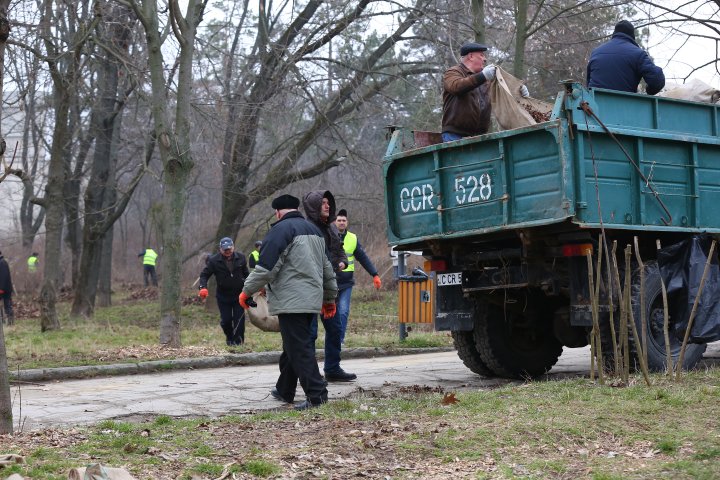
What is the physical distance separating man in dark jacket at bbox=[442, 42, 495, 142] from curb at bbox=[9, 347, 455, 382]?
4632 millimetres

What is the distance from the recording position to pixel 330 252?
34.5 feet

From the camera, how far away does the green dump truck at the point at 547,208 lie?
867 centimetres

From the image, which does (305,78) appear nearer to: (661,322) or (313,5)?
(313,5)

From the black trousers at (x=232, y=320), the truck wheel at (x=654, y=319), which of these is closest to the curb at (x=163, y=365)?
the black trousers at (x=232, y=320)

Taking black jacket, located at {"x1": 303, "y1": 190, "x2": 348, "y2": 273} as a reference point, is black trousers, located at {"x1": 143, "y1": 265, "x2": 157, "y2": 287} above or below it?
above

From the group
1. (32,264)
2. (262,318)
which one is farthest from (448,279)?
(32,264)

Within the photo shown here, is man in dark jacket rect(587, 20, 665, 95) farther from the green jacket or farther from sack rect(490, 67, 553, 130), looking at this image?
the green jacket

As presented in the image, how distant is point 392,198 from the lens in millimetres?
10102

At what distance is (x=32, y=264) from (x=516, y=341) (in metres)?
27.2

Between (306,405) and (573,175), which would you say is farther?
(573,175)

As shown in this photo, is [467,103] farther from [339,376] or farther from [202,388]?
[202,388]

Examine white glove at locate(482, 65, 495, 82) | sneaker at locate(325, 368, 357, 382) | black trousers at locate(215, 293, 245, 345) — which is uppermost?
white glove at locate(482, 65, 495, 82)

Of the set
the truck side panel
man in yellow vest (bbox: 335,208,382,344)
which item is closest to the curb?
man in yellow vest (bbox: 335,208,382,344)

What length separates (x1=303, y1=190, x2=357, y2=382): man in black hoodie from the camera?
9.59 metres
